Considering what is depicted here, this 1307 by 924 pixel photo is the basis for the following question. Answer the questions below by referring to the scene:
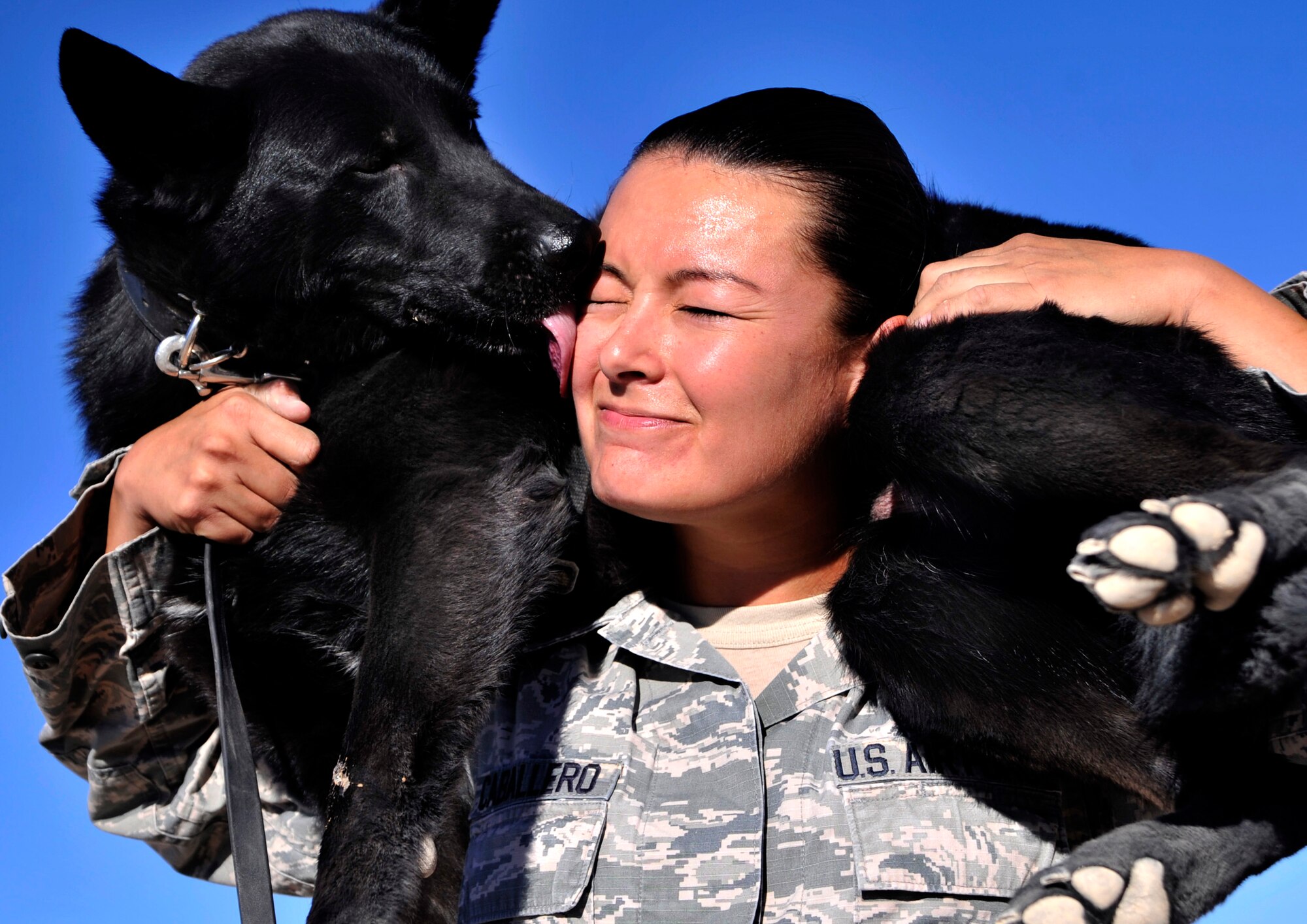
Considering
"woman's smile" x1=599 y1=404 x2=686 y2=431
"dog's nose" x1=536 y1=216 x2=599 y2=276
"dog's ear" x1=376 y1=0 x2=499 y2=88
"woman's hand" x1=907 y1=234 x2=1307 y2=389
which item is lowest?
"woman's smile" x1=599 y1=404 x2=686 y2=431

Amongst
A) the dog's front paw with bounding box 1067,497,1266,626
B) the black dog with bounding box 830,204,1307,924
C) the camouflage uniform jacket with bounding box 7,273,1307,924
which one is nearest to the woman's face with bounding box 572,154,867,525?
the black dog with bounding box 830,204,1307,924

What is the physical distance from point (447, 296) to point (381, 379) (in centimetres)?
22

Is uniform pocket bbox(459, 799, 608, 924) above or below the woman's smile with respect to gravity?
below

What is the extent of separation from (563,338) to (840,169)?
0.61 meters

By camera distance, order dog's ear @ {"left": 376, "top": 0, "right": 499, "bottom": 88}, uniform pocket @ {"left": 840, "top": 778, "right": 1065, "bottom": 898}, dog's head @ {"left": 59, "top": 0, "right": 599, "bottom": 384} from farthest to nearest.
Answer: dog's ear @ {"left": 376, "top": 0, "right": 499, "bottom": 88} < dog's head @ {"left": 59, "top": 0, "right": 599, "bottom": 384} < uniform pocket @ {"left": 840, "top": 778, "right": 1065, "bottom": 898}

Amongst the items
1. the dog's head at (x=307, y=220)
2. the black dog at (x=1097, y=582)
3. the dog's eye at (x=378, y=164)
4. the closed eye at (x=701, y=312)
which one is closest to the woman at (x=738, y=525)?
the closed eye at (x=701, y=312)

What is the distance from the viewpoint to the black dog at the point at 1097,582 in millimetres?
1289

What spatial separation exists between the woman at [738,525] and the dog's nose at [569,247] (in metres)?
0.07

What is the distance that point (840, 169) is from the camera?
185cm

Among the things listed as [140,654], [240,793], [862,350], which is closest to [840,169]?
[862,350]

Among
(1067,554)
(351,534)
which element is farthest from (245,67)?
(1067,554)

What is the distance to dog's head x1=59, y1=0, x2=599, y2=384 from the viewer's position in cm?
216

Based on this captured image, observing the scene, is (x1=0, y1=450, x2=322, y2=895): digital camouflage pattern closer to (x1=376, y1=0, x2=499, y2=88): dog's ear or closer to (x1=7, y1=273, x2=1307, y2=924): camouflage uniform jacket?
(x1=7, y1=273, x2=1307, y2=924): camouflage uniform jacket

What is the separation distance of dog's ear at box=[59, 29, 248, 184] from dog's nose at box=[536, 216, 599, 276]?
28.4 inches
